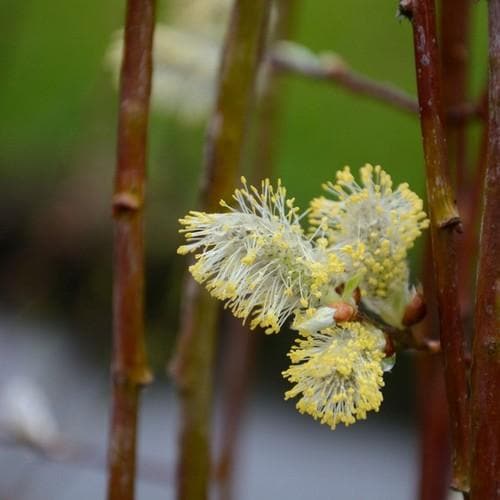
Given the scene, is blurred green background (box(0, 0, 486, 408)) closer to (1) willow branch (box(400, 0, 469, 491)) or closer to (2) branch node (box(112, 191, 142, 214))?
(2) branch node (box(112, 191, 142, 214))

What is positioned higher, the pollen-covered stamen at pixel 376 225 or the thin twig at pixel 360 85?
the thin twig at pixel 360 85

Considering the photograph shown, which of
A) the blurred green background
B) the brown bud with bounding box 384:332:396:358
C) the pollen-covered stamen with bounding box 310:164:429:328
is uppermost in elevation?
the blurred green background

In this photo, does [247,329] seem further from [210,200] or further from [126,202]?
[126,202]

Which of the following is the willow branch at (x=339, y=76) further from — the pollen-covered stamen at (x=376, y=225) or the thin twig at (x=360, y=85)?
the pollen-covered stamen at (x=376, y=225)

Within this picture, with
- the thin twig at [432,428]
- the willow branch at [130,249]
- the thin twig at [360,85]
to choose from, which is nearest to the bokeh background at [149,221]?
the thin twig at [360,85]

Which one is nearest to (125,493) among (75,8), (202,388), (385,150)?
(202,388)

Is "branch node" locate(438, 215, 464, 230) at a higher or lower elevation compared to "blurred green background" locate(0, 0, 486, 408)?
lower

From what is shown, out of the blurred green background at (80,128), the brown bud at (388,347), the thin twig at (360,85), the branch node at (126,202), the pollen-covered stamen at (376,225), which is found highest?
the blurred green background at (80,128)

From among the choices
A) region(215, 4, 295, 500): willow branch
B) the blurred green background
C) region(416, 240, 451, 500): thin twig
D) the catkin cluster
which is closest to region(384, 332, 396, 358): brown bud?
the catkin cluster
